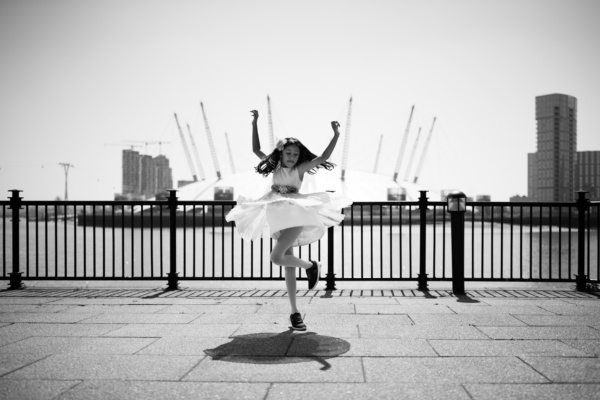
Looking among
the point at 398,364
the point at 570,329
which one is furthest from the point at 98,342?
the point at 570,329

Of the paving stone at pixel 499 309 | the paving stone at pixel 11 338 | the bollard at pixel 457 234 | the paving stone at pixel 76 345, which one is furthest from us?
the bollard at pixel 457 234

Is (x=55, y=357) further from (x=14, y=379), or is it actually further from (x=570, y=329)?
(x=570, y=329)

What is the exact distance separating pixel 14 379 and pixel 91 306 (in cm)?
292

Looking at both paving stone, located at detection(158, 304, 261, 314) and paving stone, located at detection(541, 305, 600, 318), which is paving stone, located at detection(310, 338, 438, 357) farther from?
paving stone, located at detection(541, 305, 600, 318)

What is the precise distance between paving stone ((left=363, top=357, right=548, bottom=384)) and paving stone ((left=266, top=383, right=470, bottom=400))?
116 mm

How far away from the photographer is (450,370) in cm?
324

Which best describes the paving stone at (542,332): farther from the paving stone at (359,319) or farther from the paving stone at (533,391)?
the paving stone at (533,391)

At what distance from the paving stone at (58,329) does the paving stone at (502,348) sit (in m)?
2.84

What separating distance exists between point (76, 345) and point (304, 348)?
1.77 m

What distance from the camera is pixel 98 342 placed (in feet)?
13.4

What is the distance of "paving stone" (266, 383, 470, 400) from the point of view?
2.72 m

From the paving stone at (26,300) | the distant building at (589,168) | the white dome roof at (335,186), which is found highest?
the distant building at (589,168)

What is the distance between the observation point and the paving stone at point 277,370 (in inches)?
121

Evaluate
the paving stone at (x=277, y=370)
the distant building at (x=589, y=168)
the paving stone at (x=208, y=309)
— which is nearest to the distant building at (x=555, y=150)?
the distant building at (x=589, y=168)
